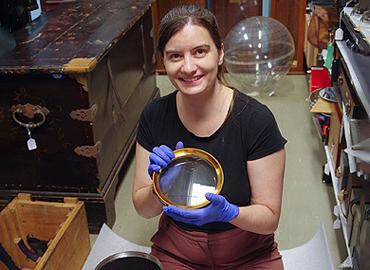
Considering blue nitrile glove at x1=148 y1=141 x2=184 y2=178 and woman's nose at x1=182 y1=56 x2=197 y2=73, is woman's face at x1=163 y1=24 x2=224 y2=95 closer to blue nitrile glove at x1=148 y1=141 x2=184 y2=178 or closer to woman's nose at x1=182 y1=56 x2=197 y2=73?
woman's nose at x1=182 y1=56 x2=197 y2=73

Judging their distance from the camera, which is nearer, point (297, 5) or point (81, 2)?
point (81, 2)

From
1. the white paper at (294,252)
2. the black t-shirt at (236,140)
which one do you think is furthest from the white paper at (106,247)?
the black t-shirt at (236,140)

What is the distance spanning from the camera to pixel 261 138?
1.34 m

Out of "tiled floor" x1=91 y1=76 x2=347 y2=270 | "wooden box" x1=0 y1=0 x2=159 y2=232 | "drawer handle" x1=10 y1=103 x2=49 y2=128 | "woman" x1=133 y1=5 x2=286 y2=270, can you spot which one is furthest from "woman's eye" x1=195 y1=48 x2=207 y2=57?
"tiled floor" x1=91 y1=76 x2=347 y2=270

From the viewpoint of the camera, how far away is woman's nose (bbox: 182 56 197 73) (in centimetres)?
128

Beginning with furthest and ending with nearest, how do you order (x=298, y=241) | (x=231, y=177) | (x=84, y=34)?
(x=84, y=34)
(x=298, y=241)
(x=231, y=177)

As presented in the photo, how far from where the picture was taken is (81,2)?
10.1ft

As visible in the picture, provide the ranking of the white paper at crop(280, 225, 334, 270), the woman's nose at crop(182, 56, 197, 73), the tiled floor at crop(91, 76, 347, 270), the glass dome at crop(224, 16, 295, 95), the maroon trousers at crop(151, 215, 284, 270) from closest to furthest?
the woman's nose at crop(182, 56, 197, 73)
the maroon trousers at crop(151, 215, 284, 270)
the white paper at crop(280, 225, 334, 270)
the tiled floor at crop(91, 76, 347, 270)
the glass dome at crop(224, 16, 295, 95)

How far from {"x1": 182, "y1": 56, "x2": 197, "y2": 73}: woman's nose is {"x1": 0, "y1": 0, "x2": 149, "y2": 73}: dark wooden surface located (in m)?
0.76

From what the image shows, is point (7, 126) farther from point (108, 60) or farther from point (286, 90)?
point (286, 90)

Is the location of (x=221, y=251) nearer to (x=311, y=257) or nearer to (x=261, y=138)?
(x=261, y=138)

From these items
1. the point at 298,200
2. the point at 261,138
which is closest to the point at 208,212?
the point at 261,138

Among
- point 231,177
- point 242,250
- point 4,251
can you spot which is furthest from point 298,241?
point 4,251

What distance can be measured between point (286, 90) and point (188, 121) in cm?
234
